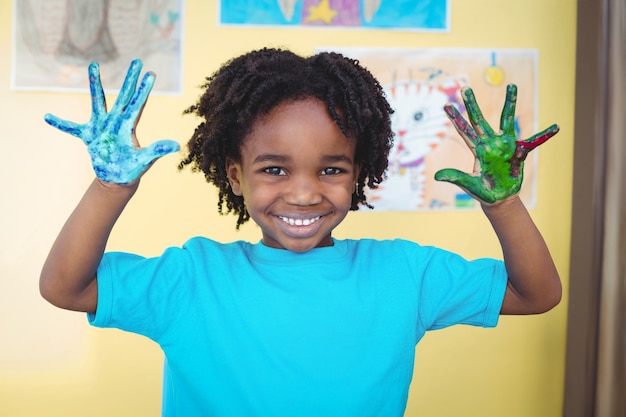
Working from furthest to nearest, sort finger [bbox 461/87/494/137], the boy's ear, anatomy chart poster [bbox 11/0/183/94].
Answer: anatomy chart poster [bbox 11/0/183/94] < the boy's ear < finger [bbox 461/87/494/137]

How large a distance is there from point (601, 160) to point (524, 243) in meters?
0.86

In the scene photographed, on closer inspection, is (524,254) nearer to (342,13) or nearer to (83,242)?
(83,242)

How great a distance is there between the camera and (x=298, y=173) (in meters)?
1.01

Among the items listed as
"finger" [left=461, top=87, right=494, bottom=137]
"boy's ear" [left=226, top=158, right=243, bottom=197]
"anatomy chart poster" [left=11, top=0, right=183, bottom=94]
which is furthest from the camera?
"anatomy chart poster" [left=11, top=0, right=183, bottom=94]

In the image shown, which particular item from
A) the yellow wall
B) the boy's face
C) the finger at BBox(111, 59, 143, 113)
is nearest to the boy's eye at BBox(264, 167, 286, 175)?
the boy's face

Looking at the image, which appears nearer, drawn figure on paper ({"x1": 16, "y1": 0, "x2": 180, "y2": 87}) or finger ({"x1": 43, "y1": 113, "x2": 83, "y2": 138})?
finger ({"x1": 43, "y1": 113, "x2": 83, "y2": 138})

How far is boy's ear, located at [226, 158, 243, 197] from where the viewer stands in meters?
1.12

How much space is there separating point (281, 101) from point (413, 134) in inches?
34.2

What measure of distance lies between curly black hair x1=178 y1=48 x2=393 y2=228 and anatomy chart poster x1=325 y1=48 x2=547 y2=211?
0.65 meters

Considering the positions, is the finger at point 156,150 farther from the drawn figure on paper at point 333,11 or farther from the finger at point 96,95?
the drawn figure on paper at point 333,11

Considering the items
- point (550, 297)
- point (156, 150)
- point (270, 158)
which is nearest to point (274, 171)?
point (270, 158)

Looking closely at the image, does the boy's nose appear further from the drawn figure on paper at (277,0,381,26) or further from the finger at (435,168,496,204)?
the drawn figure on paper at (277,0,381,26)

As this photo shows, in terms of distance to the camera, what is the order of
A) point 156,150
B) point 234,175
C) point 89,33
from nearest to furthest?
point 156,150
point 234,175
point 89,33

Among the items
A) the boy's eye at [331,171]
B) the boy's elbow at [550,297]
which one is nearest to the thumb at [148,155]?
the boy's eye at [331,171]
